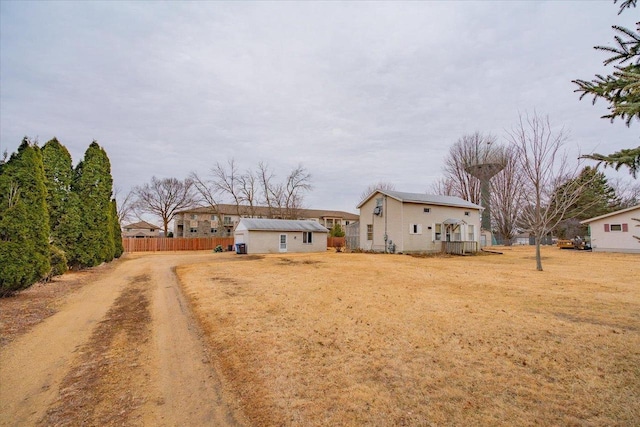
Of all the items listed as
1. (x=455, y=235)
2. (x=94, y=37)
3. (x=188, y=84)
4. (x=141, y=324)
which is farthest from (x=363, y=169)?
(x=141, y=324)

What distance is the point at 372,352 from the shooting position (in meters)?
4.11

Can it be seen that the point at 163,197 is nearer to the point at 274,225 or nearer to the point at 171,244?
the point at 171,244

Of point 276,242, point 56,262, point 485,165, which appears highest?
point 485,165

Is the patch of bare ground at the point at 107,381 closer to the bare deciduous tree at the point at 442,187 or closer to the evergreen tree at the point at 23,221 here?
the evergreen tree at the point at 23,221

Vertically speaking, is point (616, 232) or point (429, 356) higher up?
point (616, 232)

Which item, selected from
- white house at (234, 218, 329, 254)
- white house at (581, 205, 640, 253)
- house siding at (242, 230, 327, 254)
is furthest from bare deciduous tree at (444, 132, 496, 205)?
house siding at (242, 230, 327, 254)

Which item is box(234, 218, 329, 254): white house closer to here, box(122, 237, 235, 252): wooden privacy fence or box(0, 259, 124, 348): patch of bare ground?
box(122, 237, 235, 252): wooden privacy fence

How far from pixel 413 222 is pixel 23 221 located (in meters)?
21.1

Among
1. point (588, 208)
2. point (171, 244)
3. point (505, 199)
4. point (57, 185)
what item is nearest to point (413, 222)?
point (505, 199)

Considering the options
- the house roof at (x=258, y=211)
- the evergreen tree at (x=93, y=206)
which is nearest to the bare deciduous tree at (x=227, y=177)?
the house roof at (x=258, y=211)

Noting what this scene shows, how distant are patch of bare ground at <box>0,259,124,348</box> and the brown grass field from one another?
9.56ft

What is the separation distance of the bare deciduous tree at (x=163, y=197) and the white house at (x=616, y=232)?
45326mm

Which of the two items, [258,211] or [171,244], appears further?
[258,211]

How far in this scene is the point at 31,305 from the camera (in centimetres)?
712
